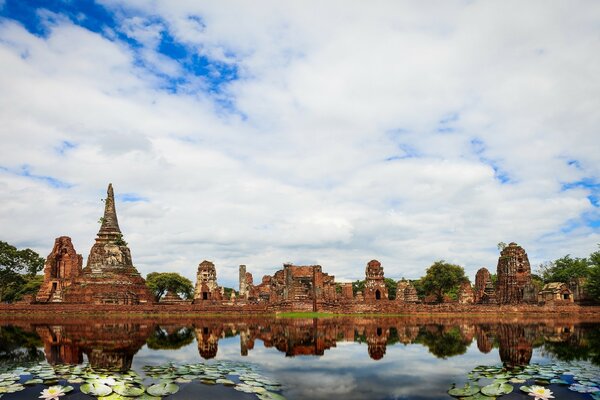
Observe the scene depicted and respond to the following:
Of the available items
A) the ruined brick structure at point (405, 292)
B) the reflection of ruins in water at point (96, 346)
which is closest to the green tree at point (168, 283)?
the ruined brick structure at point (405, 292)

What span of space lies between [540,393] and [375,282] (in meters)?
36.7

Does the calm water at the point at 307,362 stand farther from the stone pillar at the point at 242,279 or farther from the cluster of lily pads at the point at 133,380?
the stone pillar at the point at 242,279

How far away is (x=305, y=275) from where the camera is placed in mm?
53812

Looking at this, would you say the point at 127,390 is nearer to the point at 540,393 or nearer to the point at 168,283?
the point at 540,393

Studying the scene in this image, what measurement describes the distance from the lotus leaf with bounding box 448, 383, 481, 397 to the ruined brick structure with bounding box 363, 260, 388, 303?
34.2 metres

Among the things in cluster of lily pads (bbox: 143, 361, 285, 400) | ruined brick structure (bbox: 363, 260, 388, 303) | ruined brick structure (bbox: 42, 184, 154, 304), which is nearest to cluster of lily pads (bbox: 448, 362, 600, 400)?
cluster of lily pads (bbox: 143, 361, 285, 400)

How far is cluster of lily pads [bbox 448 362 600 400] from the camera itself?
998cm

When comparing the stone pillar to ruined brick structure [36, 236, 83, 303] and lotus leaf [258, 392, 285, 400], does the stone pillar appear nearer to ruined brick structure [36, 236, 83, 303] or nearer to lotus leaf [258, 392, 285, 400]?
ruined brick structure [36, 236, 83, 303]

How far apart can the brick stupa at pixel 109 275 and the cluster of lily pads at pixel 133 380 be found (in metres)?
30.7

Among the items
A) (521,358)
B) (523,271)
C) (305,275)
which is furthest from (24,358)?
(523,271)

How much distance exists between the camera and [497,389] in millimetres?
10148

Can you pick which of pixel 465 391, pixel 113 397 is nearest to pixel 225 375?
pixel 113 397

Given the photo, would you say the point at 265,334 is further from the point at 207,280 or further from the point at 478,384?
the point at 207,280

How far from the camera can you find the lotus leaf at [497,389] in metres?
9.92
